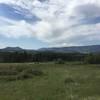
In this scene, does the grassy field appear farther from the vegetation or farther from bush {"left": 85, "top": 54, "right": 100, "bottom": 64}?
the vegetation

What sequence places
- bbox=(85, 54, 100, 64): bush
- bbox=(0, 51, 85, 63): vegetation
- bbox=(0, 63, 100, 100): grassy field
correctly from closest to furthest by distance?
→ bbox=(0, 63, 100, 100): grassy field, bbox=(85, 54, 100, 64): bush, bbox=(0, 51, 85, 63): vegetation

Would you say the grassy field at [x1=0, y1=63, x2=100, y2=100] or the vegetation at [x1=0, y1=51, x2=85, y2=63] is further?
the vegetation at [x1=0, y1=51, x2=85, y2=63]

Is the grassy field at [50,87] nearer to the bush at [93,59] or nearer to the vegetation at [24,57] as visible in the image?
the bush at [93,59]

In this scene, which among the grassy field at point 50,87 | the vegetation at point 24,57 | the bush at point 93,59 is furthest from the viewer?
the vegetation at point 24,57

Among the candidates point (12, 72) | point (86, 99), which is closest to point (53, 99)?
point (86, 99)

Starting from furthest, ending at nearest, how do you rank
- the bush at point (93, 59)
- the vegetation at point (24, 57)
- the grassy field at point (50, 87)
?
the vegetation at point (24, 57) → the bush at point (93, 59) → the grassy field at point (50, 87)

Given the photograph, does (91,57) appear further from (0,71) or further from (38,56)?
(0,71)

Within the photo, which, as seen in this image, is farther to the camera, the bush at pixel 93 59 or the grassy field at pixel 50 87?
the bush at pixel 93 59

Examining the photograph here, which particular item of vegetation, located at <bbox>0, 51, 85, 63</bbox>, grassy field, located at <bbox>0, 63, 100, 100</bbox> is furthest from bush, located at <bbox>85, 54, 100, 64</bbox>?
grassy field, located at <bbox>0, 63, 100, 100</bbox>

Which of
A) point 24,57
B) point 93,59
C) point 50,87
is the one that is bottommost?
point 50,87

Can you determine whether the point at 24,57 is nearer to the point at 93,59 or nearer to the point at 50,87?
the point at 93,59

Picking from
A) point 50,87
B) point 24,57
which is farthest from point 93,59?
point 50,87

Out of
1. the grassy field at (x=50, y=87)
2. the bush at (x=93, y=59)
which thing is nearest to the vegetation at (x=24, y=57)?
the bush at (x=93, y=59)

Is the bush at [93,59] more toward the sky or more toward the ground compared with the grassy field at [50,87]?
more toward the sky
